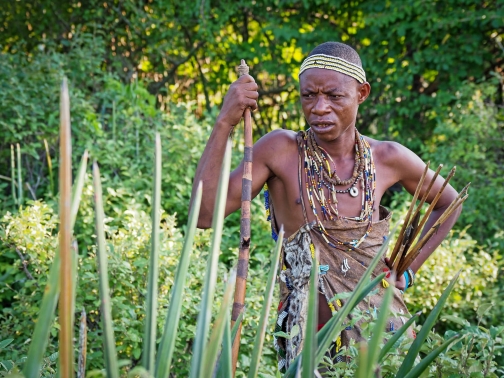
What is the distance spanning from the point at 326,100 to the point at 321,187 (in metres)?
0.34

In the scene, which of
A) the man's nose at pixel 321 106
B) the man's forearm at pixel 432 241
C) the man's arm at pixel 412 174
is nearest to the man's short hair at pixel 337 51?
the man's nose at pixel 321 106

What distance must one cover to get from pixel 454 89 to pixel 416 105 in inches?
15.5

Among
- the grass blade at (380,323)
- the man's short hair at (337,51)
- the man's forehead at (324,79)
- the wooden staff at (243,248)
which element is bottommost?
the grass blade at (380,323)

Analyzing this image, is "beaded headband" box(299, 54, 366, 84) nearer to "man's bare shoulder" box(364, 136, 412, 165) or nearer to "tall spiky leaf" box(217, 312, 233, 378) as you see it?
"man's bare shoulder" box(364, 136, 412, 165)

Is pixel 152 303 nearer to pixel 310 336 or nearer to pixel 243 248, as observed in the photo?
pixel 310 336

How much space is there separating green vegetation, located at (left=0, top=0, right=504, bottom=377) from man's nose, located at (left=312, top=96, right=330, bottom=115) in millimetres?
928

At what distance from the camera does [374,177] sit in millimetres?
2836

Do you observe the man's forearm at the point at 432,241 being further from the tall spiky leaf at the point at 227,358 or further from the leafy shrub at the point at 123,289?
the tall spiky leaf at the point at 227,358

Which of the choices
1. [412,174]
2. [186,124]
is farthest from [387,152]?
[186,124]

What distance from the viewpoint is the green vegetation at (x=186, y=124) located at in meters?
3.72

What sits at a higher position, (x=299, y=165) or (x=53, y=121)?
(x=53, y=121)

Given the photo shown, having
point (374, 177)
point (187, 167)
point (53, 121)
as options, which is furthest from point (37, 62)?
point (374, 177)

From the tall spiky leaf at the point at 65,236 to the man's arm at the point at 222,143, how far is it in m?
1.33

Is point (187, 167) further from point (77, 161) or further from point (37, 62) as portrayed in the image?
point (37, 62)
